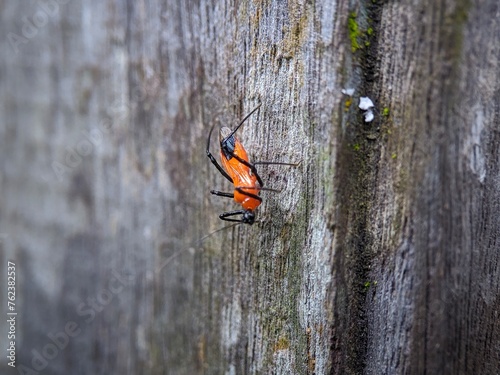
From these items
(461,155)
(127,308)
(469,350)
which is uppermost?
(461,155)

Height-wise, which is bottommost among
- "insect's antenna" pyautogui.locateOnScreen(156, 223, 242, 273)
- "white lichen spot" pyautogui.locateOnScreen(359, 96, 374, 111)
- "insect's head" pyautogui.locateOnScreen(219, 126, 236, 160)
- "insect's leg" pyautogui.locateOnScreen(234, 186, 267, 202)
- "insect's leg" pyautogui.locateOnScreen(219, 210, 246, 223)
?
"insect's antenna" pyautogui.locateOnScreen(156, 223, 242, 273)

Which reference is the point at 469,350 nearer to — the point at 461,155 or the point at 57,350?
the point at 461,155

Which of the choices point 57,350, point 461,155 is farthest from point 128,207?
point 461,155

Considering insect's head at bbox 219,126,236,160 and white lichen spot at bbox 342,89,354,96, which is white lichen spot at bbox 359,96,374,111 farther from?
insect's head at bbox 219,126,236,160

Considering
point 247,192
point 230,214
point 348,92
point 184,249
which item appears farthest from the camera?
point 184,249

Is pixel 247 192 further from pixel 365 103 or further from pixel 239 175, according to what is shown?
pixel 365 103

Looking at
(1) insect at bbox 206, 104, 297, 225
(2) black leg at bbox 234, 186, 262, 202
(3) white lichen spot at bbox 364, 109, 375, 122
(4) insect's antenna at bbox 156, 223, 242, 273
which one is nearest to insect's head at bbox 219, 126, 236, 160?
(1) insect at bbox 206, 104, 297, 225

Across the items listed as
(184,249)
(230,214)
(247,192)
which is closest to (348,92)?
(247,192)

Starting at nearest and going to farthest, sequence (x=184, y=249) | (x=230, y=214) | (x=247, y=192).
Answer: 1. (x=247, y=192)
2. (x=230, y=214)
3. (x=184, y=249)
